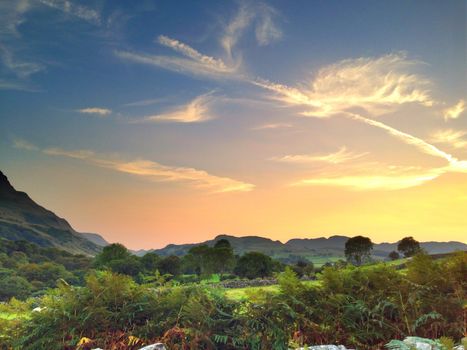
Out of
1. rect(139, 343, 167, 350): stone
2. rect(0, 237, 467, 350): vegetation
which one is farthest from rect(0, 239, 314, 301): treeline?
rect(139, 343, 167, 350): stone

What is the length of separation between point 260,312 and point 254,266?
72.4 meters

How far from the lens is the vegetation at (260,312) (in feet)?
22.7

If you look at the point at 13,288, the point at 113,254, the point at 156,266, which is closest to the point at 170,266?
the point at 156,266

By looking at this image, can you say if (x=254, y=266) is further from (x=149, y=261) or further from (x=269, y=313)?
(x=269, y=313)

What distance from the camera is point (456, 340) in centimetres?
672

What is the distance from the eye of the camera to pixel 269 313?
723cm

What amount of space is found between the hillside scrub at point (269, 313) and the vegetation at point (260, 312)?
2 cm

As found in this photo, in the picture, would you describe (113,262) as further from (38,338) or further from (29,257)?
(38,338)

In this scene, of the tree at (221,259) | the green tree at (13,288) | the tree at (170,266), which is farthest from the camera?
the tree at (170,266)

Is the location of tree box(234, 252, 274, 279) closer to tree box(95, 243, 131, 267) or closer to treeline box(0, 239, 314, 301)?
treeline box(0, 239, 314, 301)

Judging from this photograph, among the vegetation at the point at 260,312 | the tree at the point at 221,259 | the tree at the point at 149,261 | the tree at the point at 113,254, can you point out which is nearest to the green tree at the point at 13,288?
the tree at the point at 113,254

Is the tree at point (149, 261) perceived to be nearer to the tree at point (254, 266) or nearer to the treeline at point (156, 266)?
the treeline at point (156, 266)

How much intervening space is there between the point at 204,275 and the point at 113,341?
70.8 meters

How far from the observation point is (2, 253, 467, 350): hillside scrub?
6.92 m
